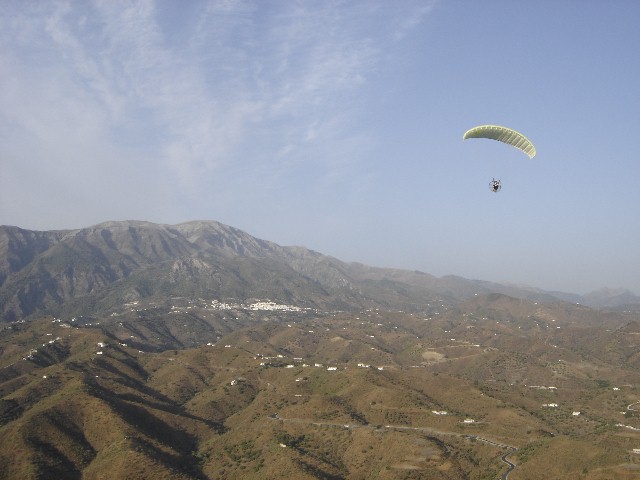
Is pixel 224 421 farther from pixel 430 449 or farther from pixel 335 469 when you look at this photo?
pixel 430 449

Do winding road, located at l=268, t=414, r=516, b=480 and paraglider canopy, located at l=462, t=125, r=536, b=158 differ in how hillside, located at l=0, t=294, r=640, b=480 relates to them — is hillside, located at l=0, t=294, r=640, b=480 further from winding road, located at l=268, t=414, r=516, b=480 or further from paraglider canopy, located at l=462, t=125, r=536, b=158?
paraglider canopy, located at l=462, t=125, r=536, b=158

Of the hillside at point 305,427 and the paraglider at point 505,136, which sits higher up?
the paraglider at point 505,136

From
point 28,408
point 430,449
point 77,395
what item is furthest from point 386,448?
point 28,408

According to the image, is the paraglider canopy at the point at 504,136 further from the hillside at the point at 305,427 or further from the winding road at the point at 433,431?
the winding road at the point at 433,431

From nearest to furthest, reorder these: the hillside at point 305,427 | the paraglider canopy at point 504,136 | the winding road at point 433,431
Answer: the paraglider canopy at point 504,136, the winding road at point 433,431, the hillside at point 305,427

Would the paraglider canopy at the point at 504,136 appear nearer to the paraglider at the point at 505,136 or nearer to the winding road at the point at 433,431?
the paraglider at the point at 505,136

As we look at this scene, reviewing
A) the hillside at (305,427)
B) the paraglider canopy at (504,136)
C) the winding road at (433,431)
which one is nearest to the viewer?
the paraglider canopy at (504,136)

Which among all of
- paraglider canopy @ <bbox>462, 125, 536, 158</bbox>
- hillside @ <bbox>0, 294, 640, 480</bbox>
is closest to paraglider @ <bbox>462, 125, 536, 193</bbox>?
paraglider canopy @ <bbox>462, 125, 536, 158</bbox>

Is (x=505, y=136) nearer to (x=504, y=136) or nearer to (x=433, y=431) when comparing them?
(x=504, y=136)

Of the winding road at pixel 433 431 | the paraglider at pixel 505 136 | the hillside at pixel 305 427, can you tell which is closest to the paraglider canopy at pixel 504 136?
the paraglider at pixel 505 136

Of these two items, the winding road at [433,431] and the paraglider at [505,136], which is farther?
the winding road at [433,431]
